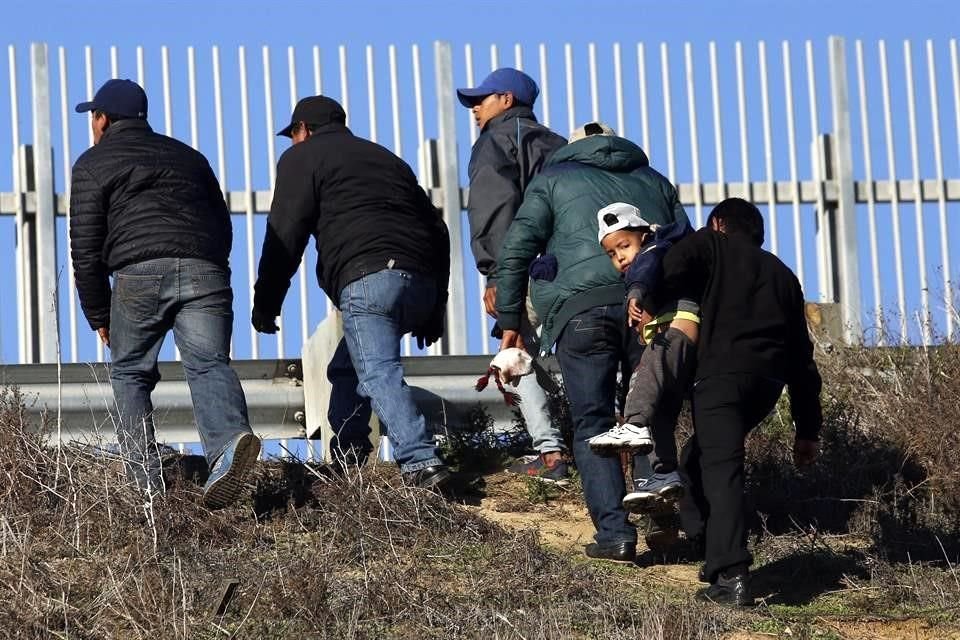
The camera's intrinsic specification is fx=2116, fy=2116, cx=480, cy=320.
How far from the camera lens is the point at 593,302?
29.2ft

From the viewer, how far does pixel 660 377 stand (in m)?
8.30

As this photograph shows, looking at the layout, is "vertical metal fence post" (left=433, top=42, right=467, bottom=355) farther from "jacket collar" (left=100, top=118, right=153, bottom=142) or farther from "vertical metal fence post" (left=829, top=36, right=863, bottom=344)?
"jacket collar" (left=100, top=118, right=153, bottom=142)

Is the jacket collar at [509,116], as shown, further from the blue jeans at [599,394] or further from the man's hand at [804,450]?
the man's hand at [804,450]

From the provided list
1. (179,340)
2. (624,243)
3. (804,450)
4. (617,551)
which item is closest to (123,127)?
(179,340)

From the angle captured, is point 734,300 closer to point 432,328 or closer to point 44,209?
point 432,328

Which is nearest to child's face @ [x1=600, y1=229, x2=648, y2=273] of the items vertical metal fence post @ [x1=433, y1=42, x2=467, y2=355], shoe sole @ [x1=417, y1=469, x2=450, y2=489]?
shoe sole @ [x1=417, y1=469, x2=450, y2=489]

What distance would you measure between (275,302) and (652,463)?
7.50 ft

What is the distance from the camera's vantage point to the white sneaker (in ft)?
26.8

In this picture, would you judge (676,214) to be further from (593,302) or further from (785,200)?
(785,200)

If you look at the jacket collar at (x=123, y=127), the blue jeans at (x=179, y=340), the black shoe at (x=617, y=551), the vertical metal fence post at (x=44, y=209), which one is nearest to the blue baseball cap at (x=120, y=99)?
the jacket collar at (x=123, y=127)

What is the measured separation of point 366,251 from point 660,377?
1822 millimetres

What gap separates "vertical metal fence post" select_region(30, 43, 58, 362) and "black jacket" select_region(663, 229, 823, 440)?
15.4 ft

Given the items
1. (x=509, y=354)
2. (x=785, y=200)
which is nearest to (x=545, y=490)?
(x=509, y=354)

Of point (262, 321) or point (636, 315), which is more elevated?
point (262, 321)
